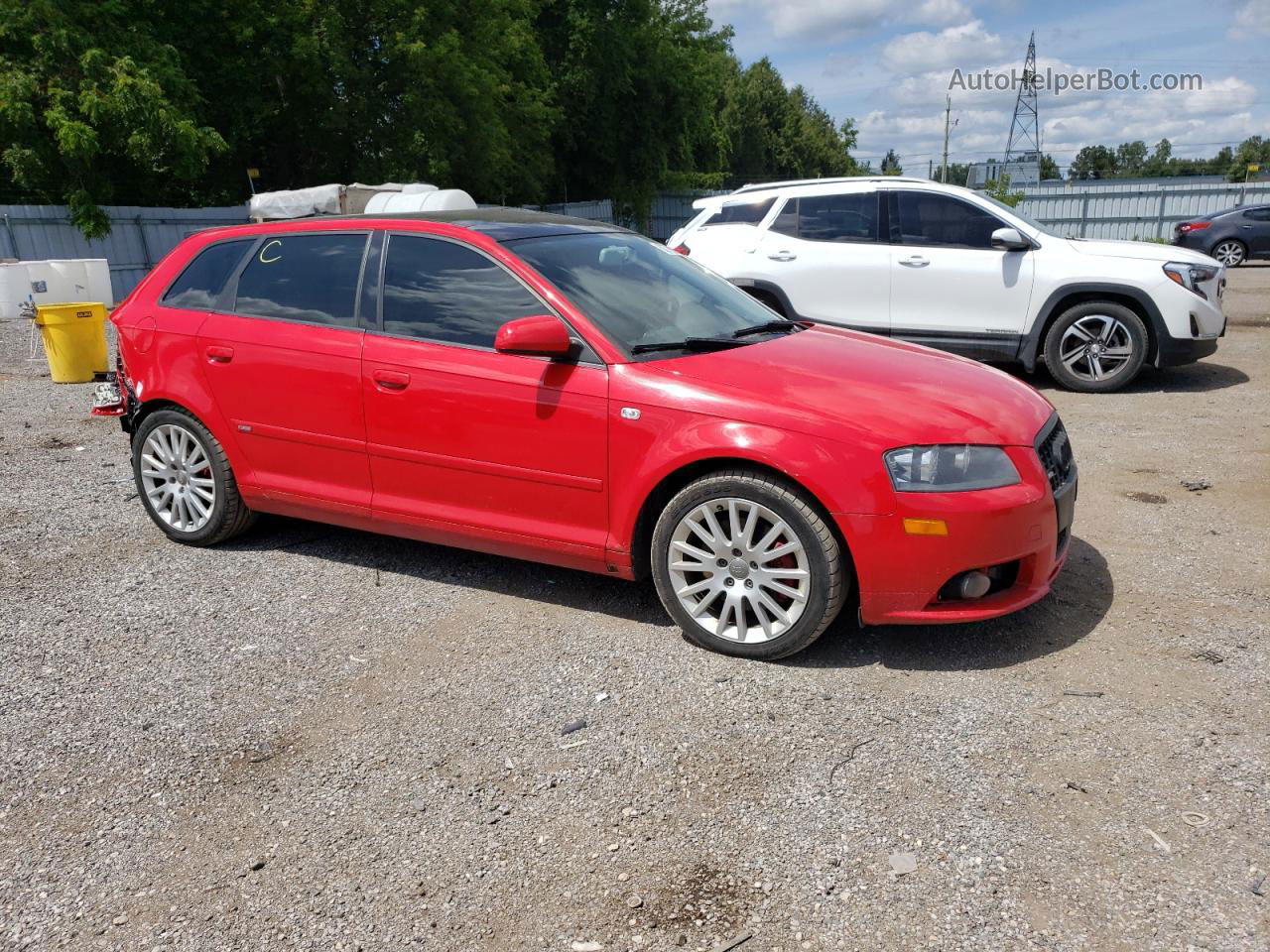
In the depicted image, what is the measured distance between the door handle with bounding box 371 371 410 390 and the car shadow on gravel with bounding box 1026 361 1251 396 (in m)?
6.95

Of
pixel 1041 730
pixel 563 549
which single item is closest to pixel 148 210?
pixel 563 549

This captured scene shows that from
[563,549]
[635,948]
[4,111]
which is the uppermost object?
[4,111]

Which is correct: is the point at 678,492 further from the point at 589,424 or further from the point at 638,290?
the point at 638,290

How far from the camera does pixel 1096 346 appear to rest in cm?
884

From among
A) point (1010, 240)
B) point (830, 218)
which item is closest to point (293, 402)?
point (830, 218)

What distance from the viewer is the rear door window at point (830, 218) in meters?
9.35

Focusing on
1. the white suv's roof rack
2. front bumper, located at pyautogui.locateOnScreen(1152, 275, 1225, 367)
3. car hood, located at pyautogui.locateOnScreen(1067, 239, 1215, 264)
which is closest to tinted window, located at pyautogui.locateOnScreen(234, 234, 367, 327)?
the white suv's roof rack

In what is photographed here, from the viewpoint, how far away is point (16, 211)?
20.1 metres

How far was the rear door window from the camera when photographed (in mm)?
9352

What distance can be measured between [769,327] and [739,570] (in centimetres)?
141

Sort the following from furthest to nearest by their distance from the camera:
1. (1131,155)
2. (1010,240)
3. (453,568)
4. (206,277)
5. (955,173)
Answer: (1131,155)
(955,173)
(1010,240)
(206,277)
(453,568)

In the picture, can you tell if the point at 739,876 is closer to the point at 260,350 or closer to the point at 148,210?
the point at 260,350

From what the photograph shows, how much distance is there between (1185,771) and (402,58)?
2790 centimetres

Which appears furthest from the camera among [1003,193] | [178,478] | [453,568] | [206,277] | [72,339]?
[1003,193]
